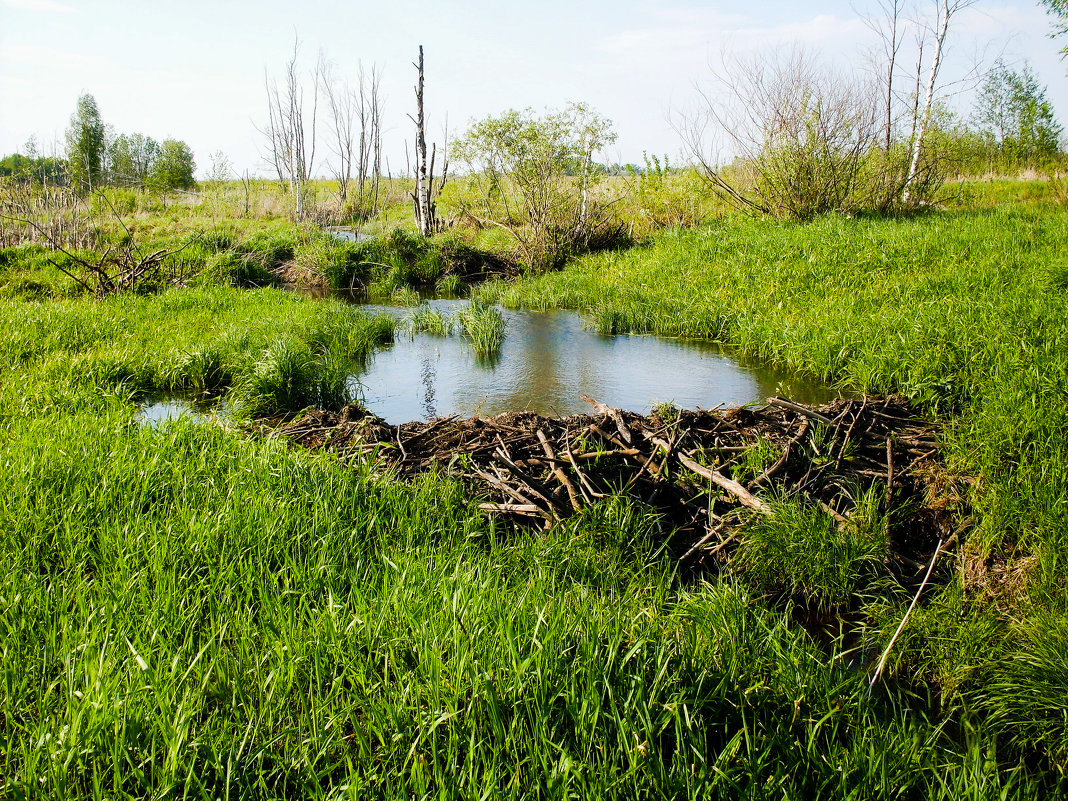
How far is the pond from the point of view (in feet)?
21.9

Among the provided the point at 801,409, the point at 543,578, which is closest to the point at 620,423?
the point at 801,409

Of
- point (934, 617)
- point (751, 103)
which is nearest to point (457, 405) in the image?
point (934, 617)

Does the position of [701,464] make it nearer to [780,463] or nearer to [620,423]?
[780,463]

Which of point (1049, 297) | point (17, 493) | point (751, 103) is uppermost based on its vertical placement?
point (751, 103)

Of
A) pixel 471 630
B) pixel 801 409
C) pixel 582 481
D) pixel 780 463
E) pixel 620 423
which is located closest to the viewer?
pixel 471 630

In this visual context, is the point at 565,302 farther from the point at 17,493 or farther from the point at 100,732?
the point at 100,732

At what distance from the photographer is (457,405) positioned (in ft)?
21.8

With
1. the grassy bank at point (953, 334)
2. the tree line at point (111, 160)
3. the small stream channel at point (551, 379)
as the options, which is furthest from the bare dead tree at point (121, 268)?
the tree line at point (111, 160)

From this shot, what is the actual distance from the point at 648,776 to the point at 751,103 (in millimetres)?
18689

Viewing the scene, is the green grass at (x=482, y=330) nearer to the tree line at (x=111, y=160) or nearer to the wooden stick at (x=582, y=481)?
the wooden stick at (x=582, y=481)

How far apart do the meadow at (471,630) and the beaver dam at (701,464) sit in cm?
21

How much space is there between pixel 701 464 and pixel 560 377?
11.6ft

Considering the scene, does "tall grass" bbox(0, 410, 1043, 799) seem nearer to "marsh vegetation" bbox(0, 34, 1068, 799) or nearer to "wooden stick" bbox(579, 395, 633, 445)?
"marsh vegetation" bbox(0, 34, 1068, 799)

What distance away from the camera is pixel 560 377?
7656mm
